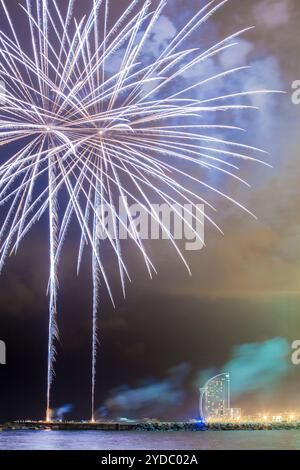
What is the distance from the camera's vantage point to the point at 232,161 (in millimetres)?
12008

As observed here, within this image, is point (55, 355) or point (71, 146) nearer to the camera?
point (71, 146)

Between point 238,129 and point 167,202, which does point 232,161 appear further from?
point 167,202

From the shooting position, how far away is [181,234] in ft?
38.5

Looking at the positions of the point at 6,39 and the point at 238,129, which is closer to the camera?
the point at 6,39

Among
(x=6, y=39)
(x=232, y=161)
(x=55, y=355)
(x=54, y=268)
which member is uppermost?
(x=6, y=39)

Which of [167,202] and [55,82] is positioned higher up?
[55,82]
